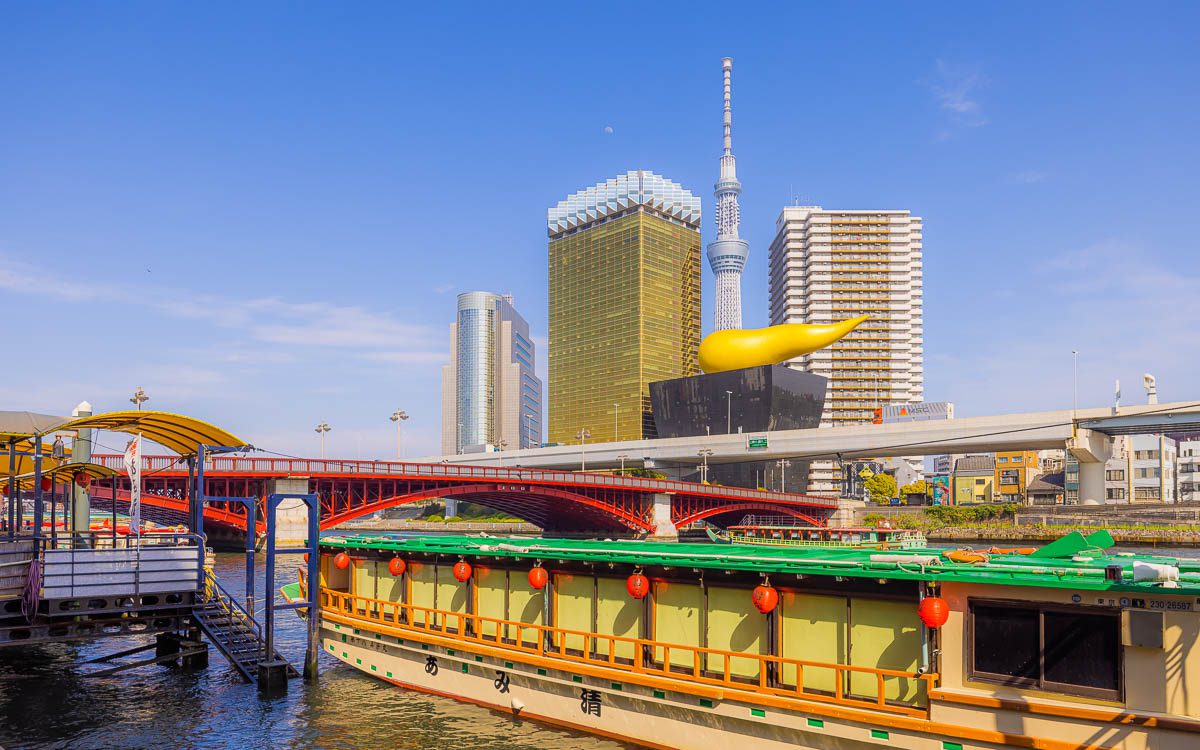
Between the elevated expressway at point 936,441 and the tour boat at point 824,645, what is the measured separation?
289 ft

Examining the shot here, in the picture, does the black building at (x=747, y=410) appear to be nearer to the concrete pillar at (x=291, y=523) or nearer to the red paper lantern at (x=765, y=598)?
the concrete pillar at (x=291, y=523)

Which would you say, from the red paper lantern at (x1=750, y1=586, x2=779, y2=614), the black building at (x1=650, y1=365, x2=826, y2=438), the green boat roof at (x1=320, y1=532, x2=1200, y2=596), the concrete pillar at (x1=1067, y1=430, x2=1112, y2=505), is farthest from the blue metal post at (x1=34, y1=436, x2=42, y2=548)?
the black building at (x1=650, y1=365, x2=826, y2=438)

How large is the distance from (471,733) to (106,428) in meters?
14.7

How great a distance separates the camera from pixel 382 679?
2625 cm

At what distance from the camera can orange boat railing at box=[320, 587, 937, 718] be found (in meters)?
15.4

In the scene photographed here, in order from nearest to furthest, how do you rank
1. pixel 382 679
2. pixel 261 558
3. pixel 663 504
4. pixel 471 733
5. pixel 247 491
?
pixel 471 733
pixel 382 679
pixel 247 491
pixel 261 558
pixel 663 504

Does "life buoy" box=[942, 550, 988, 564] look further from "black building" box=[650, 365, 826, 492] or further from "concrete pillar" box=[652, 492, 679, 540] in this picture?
"black building" box=[650, 365, 826, 492]

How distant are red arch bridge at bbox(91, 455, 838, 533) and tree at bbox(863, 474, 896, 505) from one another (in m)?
21.3

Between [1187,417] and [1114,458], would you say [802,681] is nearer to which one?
[1187,417]

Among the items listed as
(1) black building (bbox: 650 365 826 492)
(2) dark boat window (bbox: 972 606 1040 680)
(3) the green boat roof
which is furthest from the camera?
(1) black building (bbox: 650 365 826 492)

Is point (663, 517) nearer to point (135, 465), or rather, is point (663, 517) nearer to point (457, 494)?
point (457, 494)

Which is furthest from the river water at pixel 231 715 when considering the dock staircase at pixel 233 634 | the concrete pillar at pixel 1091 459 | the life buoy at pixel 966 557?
the concrete pillar at pixel 1091 459

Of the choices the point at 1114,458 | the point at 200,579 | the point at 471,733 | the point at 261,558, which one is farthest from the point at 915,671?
the point at 1114,458

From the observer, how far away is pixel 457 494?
77.4 meters
